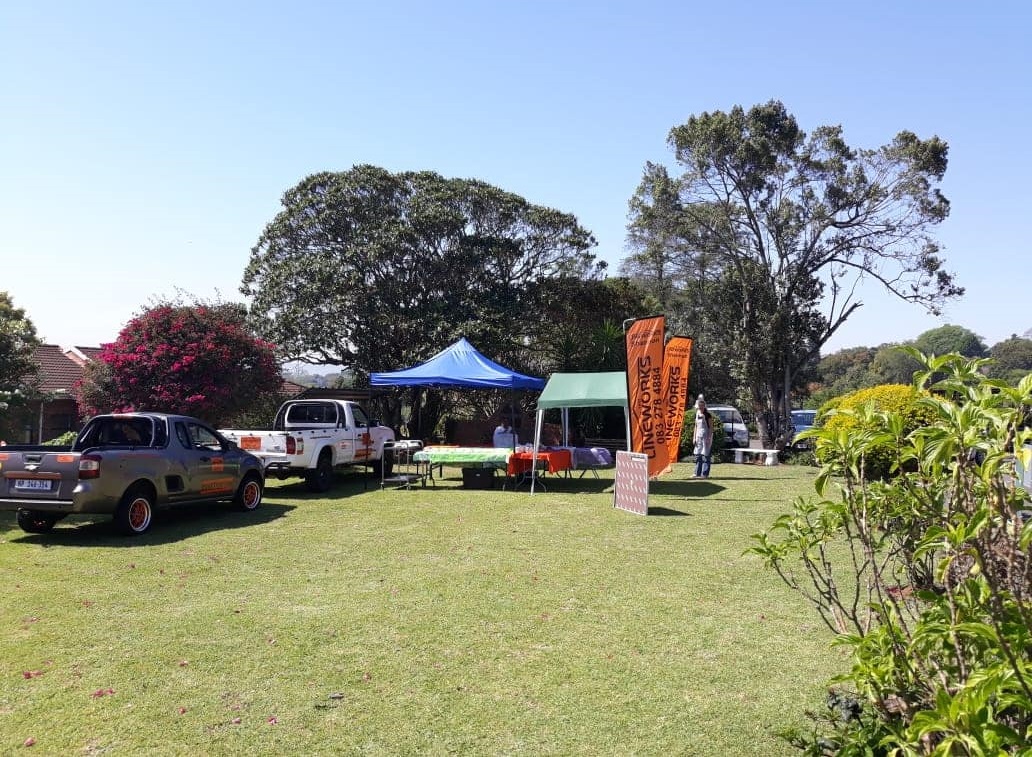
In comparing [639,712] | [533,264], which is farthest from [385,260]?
[639,712]

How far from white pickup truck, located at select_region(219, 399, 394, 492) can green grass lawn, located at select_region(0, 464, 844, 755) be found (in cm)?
354

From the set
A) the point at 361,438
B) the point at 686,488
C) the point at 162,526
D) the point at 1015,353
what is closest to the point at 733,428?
the point at 686,488

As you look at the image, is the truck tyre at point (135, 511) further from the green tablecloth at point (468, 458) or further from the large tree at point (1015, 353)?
the large tree at point (1015, 353)

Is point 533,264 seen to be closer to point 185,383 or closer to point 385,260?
point 385,260

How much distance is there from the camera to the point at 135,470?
9750mm

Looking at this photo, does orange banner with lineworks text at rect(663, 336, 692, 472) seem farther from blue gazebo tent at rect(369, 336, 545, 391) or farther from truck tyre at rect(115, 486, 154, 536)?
truck tyre at rect(115, 486, 154, 536)

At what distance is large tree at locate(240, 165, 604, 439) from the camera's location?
2622 centimetres

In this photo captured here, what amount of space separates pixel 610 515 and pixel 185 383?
11676 mm

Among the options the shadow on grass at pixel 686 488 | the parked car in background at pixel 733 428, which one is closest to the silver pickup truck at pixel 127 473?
the shadow on grass at pixel 686 488

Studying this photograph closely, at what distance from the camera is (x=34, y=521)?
397 inches

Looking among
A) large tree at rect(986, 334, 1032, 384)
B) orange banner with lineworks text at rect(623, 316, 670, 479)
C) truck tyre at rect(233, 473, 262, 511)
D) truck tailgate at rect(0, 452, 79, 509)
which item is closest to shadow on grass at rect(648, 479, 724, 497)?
orange banner with lineworks text at rect(623, 316, 670, 479)

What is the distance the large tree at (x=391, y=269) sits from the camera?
86.0 ft

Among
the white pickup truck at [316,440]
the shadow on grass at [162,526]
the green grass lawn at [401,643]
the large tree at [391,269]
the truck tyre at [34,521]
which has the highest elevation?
the large tree at [391,269]

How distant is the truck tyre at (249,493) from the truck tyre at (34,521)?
252 cm
